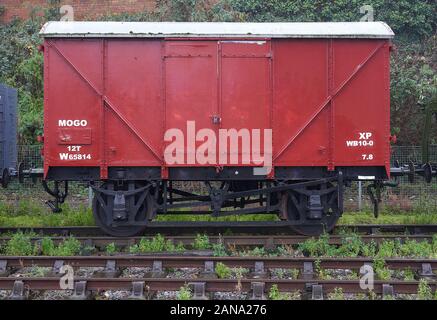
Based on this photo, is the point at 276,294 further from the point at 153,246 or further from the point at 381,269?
the point at 153,246

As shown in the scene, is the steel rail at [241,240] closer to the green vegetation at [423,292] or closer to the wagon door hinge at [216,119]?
the wagon door hinge at [216,119]

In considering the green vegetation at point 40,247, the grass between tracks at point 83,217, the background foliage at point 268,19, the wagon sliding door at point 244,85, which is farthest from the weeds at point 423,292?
the background foliage at point 268,19

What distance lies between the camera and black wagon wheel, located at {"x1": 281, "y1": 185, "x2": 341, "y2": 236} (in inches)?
387

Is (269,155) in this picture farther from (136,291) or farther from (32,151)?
(32,151)

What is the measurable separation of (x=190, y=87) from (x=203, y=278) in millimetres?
3706

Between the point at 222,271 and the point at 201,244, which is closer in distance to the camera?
the point at 222,271

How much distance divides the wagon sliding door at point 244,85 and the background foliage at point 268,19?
774 centimetres

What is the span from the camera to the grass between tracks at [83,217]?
11.6 m

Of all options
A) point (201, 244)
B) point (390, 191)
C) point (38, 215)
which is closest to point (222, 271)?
point (201, 244)

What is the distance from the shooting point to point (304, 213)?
→ 9.84m

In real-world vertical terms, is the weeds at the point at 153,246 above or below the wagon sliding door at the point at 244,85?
below
